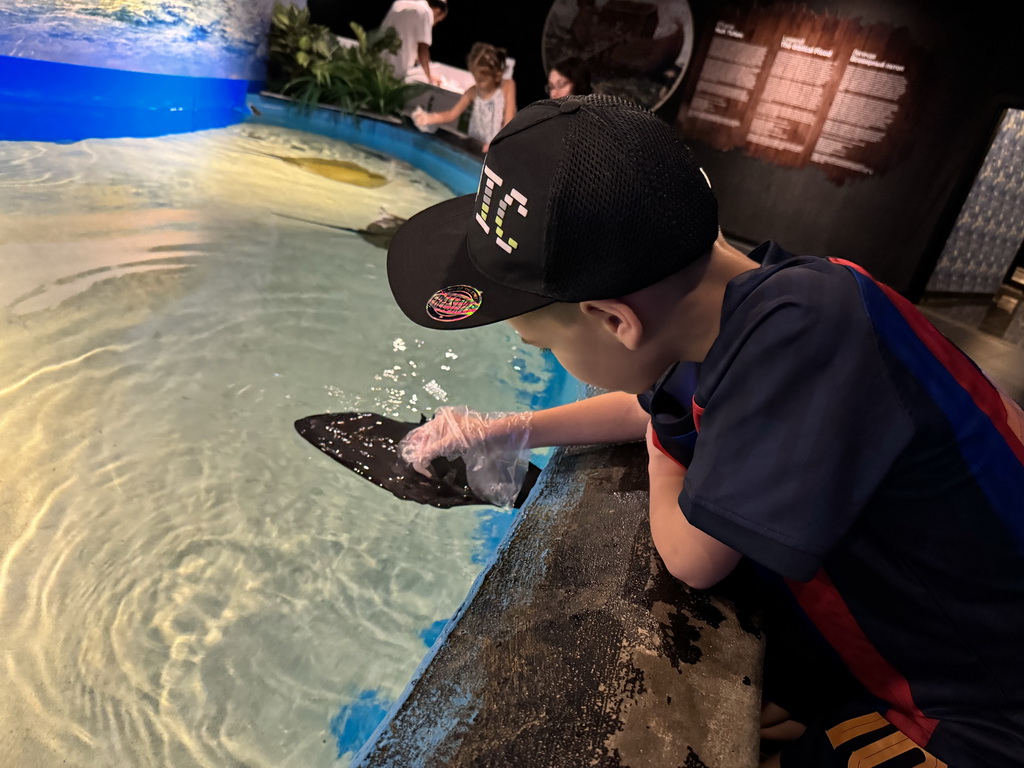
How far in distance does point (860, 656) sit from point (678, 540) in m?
0.31

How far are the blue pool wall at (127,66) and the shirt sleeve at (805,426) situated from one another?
516 centimetres

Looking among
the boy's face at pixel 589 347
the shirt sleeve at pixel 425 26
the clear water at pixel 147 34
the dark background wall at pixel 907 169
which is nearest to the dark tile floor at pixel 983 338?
the dark background wall at pixel 907 169

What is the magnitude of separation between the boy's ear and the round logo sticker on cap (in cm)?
15

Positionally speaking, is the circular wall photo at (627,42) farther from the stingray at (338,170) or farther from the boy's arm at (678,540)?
the boy's arm at (678,540)

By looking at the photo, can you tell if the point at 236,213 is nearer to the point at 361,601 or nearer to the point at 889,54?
the point at 361,601

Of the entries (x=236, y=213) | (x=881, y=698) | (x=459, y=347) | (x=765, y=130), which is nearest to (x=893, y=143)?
(x=765, y=130)

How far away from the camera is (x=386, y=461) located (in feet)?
5.72

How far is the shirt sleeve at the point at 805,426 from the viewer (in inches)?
26.6

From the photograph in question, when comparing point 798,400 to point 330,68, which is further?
point 330,68

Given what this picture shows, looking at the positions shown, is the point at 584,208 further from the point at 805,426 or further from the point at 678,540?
the point at 678,540

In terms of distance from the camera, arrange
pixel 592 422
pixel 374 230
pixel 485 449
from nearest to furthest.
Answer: pixel 592 422
pixel 485 449
pixel 374 230

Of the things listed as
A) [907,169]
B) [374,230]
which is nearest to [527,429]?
[374,230]

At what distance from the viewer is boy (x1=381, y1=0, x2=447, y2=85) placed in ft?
26.9

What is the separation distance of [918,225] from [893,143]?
68 centimetres
